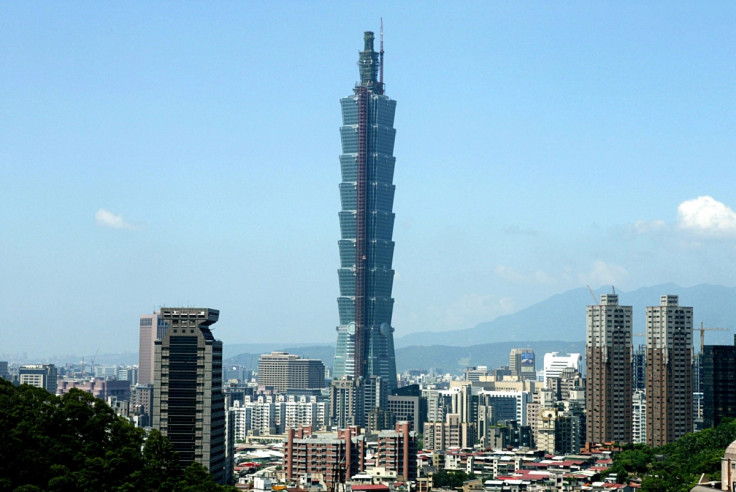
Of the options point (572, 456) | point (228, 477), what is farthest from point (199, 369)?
point (572, 456)

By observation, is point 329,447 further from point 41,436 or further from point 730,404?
Answer: point 41,436

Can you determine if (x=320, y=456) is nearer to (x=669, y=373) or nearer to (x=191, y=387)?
(x=191, y=387)

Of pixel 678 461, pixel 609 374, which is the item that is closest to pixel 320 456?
pixel 678 461

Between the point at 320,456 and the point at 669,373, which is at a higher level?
the point at 669,373

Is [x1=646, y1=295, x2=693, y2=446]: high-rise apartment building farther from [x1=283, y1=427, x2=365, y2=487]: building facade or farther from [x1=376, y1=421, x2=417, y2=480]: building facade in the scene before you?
[x1=283, y1=427, x2=365, y2=487]: building facade

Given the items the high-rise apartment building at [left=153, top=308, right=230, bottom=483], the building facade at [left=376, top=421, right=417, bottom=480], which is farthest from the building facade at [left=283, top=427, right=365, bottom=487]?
the high-rise apartment building at [left=153, top=308, right=230, bottom=483]

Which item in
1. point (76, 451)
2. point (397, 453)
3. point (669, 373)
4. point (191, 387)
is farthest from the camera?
point (669, 373)
